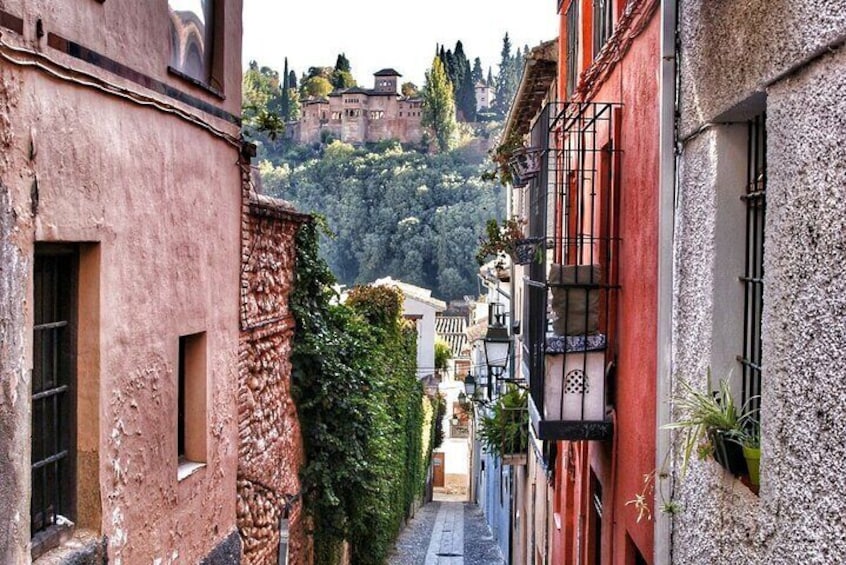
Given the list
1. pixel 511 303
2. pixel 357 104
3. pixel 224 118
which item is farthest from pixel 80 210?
pixel 357 104

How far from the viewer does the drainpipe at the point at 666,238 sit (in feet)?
16.5

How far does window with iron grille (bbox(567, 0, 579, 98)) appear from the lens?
Result: 33.8 ft

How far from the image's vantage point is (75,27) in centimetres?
468

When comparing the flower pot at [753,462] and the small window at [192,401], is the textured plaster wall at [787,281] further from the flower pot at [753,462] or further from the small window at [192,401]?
the small window at [192,401]

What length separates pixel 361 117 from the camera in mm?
122125

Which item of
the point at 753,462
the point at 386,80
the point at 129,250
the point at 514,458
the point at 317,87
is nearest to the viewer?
the point at 753,462

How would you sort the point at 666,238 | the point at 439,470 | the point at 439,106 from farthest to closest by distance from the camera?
the point at 439,106 → the point at 439,470 → the point at 666,238

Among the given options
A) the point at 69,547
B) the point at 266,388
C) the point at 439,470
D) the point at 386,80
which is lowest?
the point at 439,470

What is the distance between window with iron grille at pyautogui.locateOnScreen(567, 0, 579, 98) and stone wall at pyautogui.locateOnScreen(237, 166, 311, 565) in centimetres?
340

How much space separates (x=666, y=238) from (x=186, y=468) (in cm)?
357

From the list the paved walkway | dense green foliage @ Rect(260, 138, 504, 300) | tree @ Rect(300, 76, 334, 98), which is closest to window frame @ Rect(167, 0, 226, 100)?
the paved walkway

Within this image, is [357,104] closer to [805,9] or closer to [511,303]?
[511,303]

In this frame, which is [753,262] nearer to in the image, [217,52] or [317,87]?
[217,52]

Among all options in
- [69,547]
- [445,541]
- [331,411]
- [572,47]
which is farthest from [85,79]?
[445,541]
